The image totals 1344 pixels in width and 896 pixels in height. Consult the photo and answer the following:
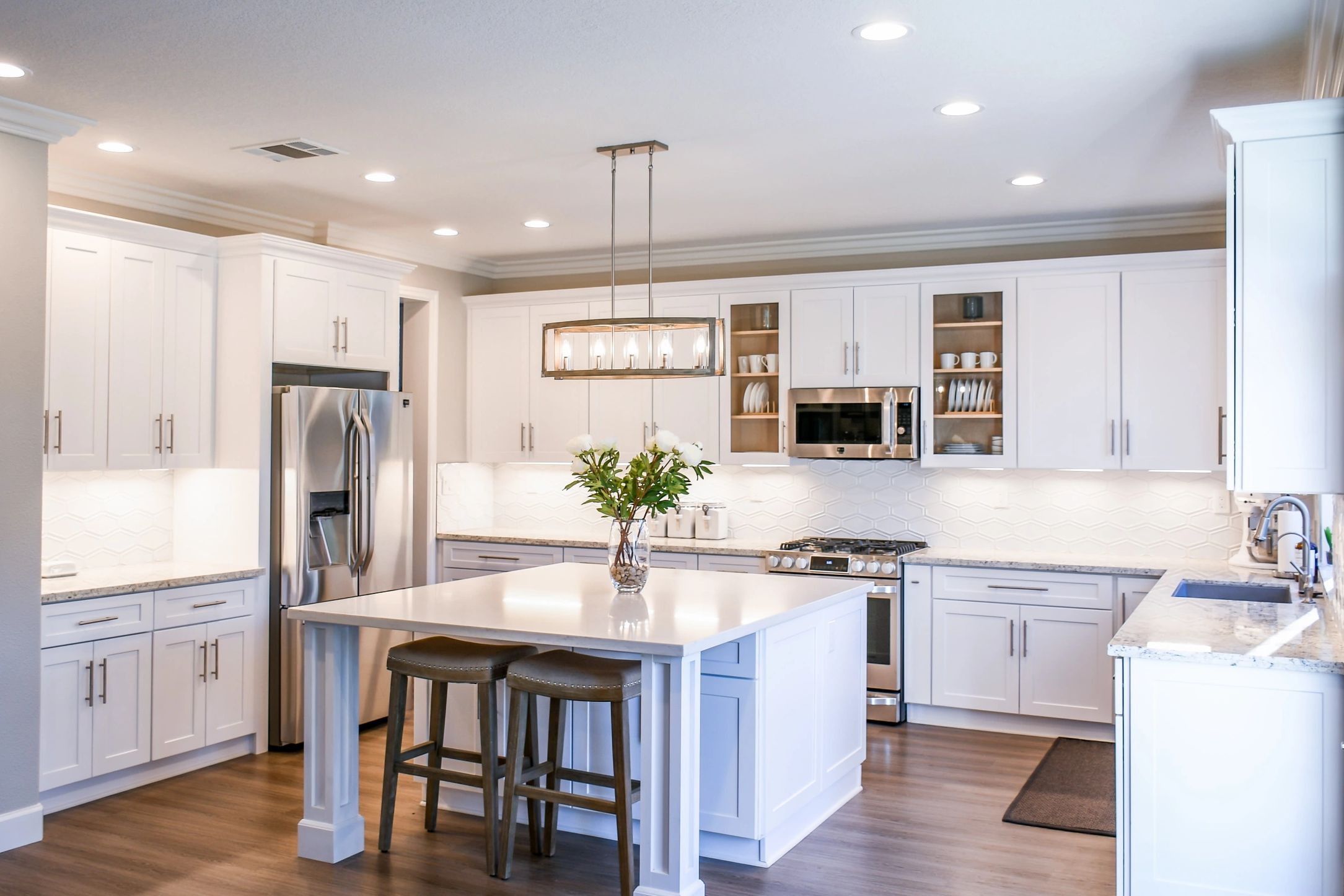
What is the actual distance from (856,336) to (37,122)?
155 inches

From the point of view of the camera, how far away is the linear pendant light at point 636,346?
4137 mm

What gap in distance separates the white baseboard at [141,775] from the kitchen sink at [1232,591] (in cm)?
416

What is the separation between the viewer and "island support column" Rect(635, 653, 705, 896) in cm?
321

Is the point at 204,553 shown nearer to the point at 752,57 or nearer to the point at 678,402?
the point at 678,402

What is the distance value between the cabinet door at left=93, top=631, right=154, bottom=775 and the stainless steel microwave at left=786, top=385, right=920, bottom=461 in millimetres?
3409

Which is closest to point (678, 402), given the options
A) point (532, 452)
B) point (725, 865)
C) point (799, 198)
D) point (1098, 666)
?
point (532, 452)

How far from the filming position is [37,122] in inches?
152

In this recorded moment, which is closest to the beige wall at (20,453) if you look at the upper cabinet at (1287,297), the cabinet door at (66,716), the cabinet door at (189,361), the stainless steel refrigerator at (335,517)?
the cabinet door at (66,716)

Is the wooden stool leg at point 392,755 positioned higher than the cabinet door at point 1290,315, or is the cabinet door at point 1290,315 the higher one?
the cabinet door at point 1290,315

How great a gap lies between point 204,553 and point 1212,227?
5253 millimetres

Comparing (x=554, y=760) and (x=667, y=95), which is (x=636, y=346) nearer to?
(x=667, y=95)

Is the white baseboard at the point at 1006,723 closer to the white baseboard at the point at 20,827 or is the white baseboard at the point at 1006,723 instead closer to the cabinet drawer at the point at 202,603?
the cabinet drawer at the point at 202,603

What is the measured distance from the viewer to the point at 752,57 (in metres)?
3.36

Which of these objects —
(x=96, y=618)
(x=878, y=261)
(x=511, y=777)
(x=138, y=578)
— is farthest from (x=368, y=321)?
(x=511, y=777)
